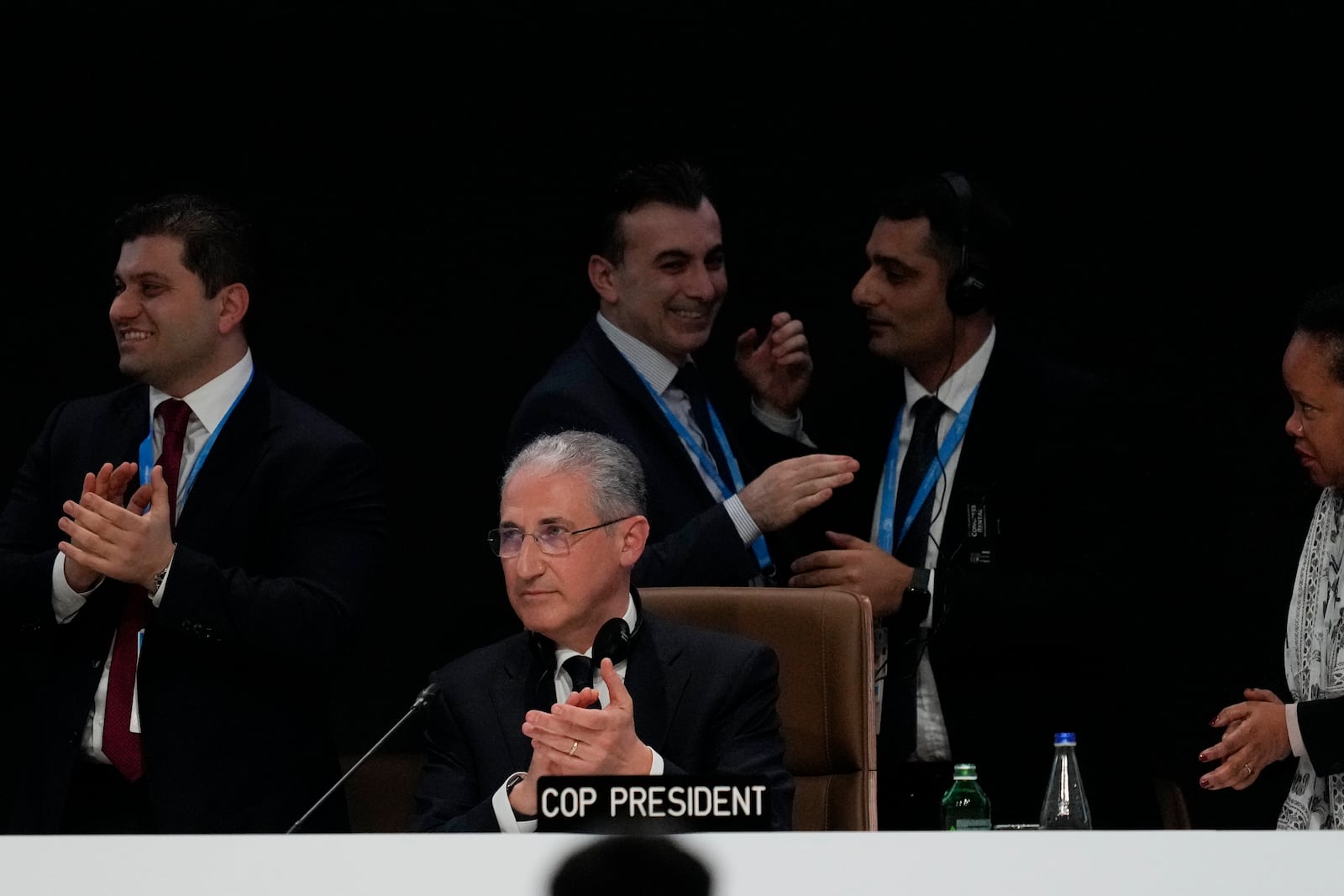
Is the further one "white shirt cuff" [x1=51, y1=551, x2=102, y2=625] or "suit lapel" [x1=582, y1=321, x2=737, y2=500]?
"suit lapel" [x1=582, y1=321, x2=737, y2=500]

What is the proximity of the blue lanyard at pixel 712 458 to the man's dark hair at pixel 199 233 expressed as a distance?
72 centimetres

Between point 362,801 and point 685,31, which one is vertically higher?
point 685,31

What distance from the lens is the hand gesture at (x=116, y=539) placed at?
2648mm

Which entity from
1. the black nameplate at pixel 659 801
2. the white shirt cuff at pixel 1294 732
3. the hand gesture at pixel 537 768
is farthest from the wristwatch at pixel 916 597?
the black nameplate at pixel 659 801

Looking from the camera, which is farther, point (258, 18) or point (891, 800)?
point (258, 18)

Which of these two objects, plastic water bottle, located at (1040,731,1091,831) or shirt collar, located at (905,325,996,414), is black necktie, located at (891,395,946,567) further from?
plastic water bottle, located at (1040,731,1091,831)

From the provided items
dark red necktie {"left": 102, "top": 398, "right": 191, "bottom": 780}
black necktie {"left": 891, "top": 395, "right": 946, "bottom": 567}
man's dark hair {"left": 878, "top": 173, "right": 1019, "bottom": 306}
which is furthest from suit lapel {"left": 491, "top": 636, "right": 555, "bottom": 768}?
man's dark hair {"left": 878, "top": 173, "right": 1019, "bottom": 306}

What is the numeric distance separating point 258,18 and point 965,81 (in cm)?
153

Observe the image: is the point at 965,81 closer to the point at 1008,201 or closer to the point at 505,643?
the point at 1008,201

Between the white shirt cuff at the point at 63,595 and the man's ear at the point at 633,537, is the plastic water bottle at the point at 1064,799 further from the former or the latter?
the white shirt cuff at the point at 63,595

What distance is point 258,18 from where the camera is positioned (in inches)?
155

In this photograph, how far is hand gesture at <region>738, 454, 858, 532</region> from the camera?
2871mm

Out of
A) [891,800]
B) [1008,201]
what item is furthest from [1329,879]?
[1008,201]

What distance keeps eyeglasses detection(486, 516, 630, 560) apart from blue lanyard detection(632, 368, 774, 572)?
2.05 ft
